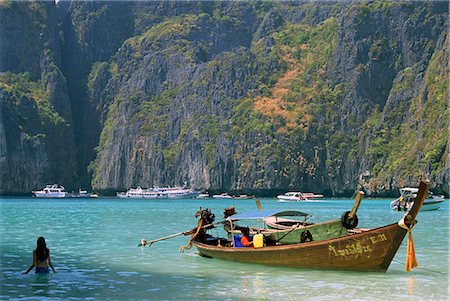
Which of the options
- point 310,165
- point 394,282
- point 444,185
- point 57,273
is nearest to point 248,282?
point 394,282

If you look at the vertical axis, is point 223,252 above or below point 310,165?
below

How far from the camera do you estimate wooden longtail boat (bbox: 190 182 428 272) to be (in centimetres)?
3112

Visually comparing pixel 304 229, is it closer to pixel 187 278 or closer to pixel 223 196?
pixel 187 278

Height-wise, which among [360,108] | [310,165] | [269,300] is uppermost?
[360,108]

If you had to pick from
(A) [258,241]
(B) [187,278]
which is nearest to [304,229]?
(A) [258,241]

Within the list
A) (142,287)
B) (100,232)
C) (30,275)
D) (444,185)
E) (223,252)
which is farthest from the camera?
(444,185)

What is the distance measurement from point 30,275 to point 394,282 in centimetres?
1392

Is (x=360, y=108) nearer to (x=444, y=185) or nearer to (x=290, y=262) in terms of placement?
(x=444, y=185)

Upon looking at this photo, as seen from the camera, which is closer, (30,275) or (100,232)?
(30,275)

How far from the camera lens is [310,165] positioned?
182250mm

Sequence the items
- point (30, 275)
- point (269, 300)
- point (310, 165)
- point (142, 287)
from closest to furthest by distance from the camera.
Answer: point (269, 300) → point (142, 287) → point (30, 275) → point (310, 165)

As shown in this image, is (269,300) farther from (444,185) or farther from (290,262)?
(444,185)

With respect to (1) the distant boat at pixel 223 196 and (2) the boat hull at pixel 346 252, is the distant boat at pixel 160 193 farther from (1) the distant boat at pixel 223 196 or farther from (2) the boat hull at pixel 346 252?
(2) the boat hull at pixel 346 252

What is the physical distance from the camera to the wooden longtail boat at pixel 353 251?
31125 mm
